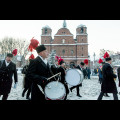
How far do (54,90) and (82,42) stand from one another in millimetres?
48481

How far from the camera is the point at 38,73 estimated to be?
3.07m

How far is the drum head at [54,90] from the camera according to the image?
2.89 m

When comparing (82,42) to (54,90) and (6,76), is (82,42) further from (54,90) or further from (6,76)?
(54,90)

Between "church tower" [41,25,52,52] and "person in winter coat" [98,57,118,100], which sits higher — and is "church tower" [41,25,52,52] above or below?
above

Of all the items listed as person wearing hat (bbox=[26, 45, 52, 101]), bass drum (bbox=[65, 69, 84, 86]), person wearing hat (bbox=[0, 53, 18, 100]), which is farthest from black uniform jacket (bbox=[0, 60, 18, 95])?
bass drum (bbox=[65, 69, 84, 86])

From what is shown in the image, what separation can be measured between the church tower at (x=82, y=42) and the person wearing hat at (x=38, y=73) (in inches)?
1881

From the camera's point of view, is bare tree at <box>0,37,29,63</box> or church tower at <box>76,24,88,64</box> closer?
bare tree at <box>0,37,29,63</box>

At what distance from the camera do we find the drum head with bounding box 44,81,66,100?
9.47 feet

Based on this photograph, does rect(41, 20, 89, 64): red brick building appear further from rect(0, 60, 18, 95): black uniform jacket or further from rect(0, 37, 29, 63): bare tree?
rect(0, 60, 18, 95): black uniform jacket
